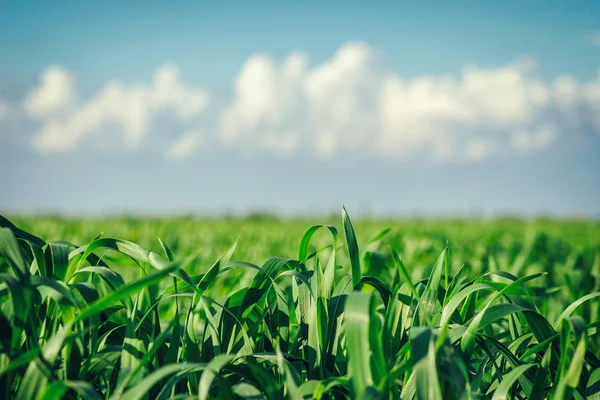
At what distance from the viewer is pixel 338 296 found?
136 cm

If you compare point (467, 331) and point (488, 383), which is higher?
point (467, 331)

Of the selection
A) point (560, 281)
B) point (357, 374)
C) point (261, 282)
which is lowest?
point (560, 281)

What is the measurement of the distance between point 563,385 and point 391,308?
0.40 m

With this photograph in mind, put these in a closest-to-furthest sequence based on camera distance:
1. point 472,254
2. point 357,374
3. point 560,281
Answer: point 357,374
point 560,281
point 472,254

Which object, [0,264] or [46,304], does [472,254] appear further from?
[46,304]

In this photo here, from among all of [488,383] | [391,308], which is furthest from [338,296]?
[488,383]

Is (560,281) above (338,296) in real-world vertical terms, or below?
below

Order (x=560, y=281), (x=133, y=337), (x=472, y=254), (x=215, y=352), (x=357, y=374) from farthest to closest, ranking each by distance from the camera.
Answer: (x=472, y=254) → (x=560, y=281) → (x=215, y=352) → (x=133, y=337) → (x=357, y=374)

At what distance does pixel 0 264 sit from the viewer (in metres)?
3.43

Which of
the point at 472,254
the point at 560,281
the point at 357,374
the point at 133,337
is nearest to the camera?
the point at 357,374

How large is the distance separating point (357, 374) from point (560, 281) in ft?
12.1

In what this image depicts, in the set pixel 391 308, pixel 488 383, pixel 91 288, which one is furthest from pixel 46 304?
pixel 488 383

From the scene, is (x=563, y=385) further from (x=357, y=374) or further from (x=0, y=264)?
(x=0, y=264)

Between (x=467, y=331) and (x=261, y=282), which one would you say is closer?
(x=467, y=331)
